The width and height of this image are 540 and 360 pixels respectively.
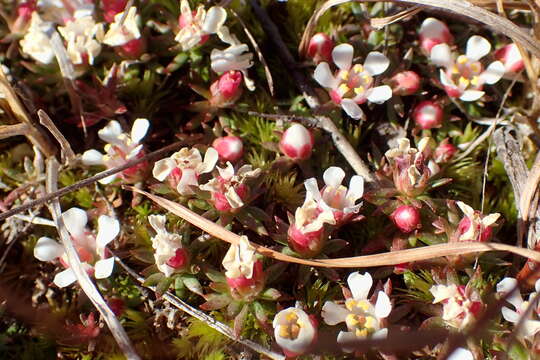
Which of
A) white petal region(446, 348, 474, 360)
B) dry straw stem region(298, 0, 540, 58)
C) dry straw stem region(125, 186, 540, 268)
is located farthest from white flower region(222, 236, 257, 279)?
dry straw stem region(298, 0, 540, 58)

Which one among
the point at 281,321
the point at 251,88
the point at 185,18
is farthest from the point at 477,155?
the point at 185,18

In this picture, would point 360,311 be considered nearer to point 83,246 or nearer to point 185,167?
point 185,167

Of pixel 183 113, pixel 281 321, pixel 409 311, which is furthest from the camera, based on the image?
pixel 183 113

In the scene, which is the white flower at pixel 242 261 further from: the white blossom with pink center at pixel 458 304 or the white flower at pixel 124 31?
the white flower at pixel 124 31

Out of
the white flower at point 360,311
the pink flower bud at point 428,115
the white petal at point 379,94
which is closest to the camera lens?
the white flower at point 360,311

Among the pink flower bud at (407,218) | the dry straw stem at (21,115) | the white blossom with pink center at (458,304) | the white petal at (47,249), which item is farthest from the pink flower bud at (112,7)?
the white blossom with pink center at (458,304)

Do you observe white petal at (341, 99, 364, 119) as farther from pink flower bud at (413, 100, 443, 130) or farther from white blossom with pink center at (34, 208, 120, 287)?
white blossom with pink center at (34, 208, 120, 287)

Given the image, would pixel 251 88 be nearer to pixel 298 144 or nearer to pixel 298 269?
pixel 298 144

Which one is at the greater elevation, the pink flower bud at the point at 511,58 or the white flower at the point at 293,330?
the pink flower bud at the point at 511,58
